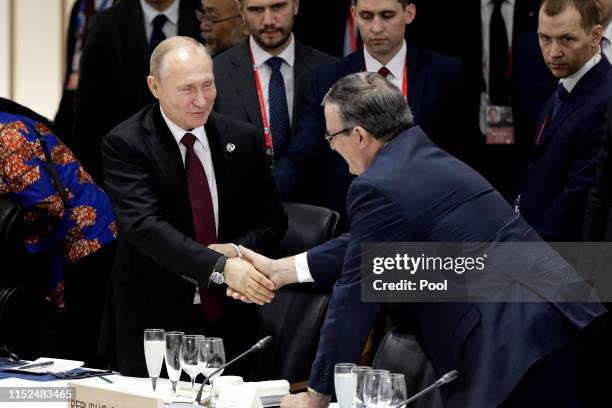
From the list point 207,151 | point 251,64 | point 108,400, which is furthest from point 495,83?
point 108,400

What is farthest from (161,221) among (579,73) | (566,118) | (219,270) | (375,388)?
(579,73)

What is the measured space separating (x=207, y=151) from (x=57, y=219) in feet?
2.98

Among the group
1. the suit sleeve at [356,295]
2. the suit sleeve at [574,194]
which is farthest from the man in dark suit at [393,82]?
the suit sleeve at [356,295]

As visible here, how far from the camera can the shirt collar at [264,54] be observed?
442 cm

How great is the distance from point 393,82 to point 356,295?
1.50 meters

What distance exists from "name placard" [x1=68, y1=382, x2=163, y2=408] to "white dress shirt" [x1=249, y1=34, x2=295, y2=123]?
1.99m

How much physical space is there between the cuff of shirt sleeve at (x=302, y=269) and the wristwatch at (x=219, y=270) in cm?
23

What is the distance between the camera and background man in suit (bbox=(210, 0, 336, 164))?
4340 millimetres

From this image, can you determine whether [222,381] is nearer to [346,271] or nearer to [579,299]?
[346,271]

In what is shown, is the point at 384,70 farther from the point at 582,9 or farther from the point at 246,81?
the point at 582,9

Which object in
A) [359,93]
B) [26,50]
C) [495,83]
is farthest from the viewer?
[26,50]

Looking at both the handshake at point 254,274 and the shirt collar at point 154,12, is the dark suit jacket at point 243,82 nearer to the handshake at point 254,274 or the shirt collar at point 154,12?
the shirt collar at point 154,12

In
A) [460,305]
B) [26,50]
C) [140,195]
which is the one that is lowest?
[460,305]

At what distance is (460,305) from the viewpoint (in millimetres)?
2879
